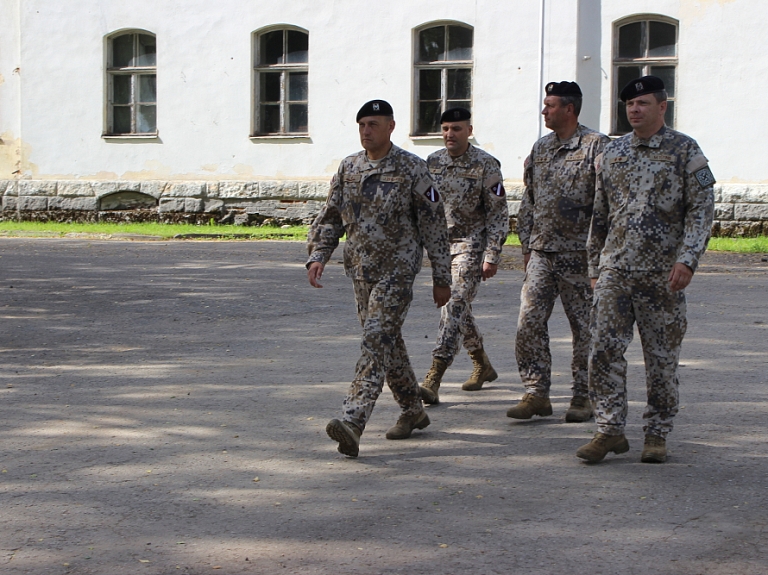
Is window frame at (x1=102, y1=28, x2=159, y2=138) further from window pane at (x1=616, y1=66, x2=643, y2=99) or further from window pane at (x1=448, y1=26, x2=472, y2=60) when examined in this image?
window pane at (x1=616, y1=66, x2=643, y2=99)

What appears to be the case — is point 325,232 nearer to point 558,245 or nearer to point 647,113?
point 558,245

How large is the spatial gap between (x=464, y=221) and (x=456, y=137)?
21.7 inches

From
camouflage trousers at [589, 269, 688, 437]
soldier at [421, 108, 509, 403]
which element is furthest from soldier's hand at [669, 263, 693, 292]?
soldier at [421, 108, 509, 403]

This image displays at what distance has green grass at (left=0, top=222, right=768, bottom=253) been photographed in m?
20.1

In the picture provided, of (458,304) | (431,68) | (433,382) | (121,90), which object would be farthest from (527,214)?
(121,90)

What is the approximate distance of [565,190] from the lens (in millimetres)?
6855

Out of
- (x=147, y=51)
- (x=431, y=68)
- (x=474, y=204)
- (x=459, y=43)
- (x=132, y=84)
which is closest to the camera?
(x=474, y=204)

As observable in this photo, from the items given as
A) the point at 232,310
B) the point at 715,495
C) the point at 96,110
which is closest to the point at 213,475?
the point at 715,495

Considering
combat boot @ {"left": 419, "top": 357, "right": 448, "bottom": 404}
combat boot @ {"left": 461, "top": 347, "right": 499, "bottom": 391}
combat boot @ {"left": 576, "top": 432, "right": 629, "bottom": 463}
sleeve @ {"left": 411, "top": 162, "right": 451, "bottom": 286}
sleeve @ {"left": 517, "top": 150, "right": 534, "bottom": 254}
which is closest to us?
combat boot @ {"left": 576, "top": 432, "right": 629, "bottom": 463}

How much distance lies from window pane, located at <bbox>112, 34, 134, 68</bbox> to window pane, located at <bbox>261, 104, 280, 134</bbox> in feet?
10.5

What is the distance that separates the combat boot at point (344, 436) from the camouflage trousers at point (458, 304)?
5.83ft

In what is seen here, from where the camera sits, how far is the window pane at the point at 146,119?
2473 cm

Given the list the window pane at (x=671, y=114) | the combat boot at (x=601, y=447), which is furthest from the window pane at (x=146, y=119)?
the combat boot at (x=601, y=447)

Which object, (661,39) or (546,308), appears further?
(661,39)
